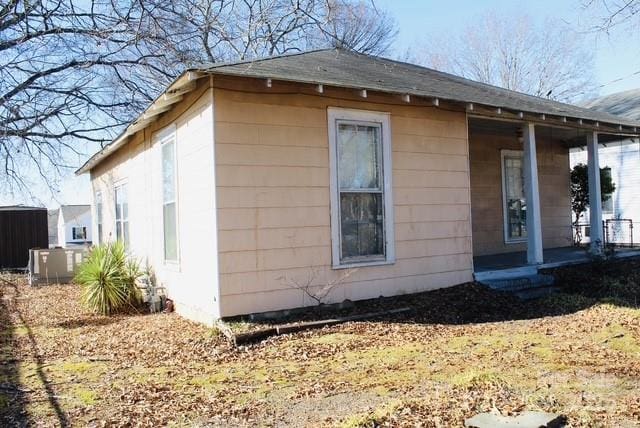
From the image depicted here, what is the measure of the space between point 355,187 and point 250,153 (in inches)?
61.0

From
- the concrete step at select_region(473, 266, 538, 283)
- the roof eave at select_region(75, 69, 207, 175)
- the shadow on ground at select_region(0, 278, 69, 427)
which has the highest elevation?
the roof eave at select_region(75, 69, 207, 175)

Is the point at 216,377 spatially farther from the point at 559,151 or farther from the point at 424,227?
the point at 559,151

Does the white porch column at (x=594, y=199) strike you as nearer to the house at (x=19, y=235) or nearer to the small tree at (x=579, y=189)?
the small tree at (x=579, y=189)

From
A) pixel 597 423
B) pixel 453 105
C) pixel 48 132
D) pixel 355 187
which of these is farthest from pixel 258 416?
pixel 48 132

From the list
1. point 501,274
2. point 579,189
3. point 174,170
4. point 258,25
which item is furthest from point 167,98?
point 258,25

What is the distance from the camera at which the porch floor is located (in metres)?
9.12

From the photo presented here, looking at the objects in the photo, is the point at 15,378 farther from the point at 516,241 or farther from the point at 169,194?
the point at 516,241

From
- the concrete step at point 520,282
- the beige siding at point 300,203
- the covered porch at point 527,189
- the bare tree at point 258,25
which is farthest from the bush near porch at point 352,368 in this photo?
the bare tree at point 258,25

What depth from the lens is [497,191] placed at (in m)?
11.5

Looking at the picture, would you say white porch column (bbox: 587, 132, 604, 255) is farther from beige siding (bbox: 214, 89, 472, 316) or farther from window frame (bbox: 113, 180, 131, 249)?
window frame (bbox: 113, 180, 131, 249)

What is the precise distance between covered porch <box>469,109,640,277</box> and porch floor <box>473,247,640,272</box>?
2cm

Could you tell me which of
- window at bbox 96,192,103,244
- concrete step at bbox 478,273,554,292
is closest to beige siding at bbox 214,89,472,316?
concrete step at bbox 478,273,554,292

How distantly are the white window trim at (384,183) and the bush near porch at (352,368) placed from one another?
2.49 feet

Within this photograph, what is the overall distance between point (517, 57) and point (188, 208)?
29.2 metres
